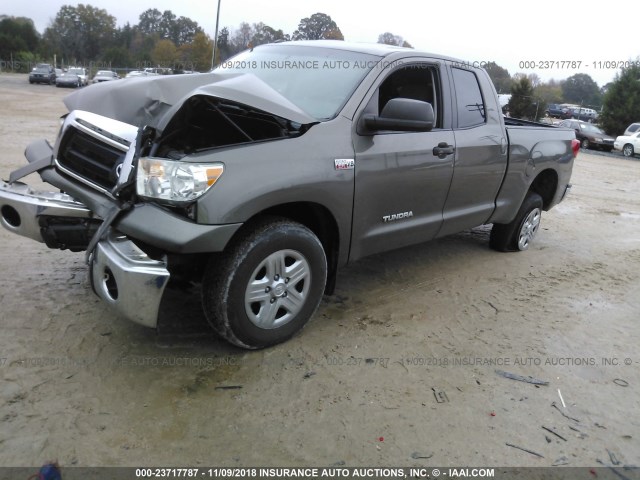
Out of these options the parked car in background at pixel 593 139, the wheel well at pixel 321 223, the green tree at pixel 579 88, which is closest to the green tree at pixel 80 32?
the green tree at pixel 579 88

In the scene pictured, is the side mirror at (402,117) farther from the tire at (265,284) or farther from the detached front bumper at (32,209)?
the detached front bumper at (32,209)

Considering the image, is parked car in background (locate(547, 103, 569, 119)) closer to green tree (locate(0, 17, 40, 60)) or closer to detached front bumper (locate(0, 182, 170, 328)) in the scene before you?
detached front bumper (locate(0, 182, 170, 328))

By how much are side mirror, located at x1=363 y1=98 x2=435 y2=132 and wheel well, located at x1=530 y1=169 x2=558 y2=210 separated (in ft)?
9.31

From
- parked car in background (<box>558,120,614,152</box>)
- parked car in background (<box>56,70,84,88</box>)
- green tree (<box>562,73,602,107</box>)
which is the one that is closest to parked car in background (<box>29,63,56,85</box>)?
parked car in background (<box>56,70,84,88</box>)

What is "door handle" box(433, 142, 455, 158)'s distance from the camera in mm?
4059

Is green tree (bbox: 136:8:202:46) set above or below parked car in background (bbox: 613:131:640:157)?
above

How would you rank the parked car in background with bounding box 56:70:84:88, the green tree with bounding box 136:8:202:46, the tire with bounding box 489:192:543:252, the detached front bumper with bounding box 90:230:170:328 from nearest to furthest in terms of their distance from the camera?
the detached front bumper with bounding box 90:230:170:328 < the tire with bounding box 489:192:543:252 < the parked car in background with bounding box 56:70:84:88 < the green tree with bounding box 136:8:202:46

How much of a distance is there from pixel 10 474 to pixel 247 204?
1.62m

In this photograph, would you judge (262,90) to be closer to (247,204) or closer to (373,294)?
(247,204)

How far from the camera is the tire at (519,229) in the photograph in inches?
221

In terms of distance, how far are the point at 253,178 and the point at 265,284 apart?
2.06 feet

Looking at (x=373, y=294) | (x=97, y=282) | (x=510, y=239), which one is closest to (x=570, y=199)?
(x=510, y=239)

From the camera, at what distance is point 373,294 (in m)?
4.37

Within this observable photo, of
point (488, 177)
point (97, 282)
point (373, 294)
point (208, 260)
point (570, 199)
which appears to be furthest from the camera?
point (570, 199)
